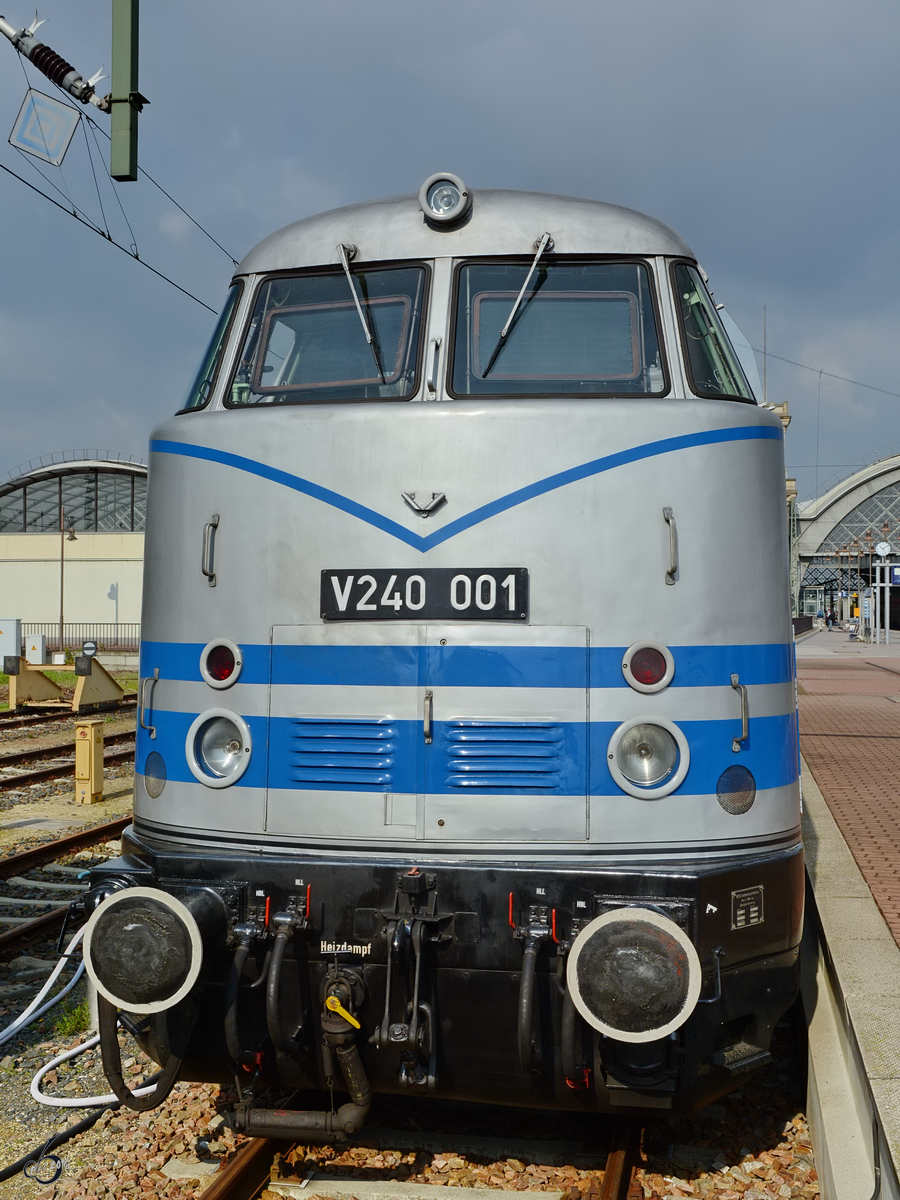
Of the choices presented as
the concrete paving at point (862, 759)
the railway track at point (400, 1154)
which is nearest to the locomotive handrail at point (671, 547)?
the railway track at point (400, 1154)

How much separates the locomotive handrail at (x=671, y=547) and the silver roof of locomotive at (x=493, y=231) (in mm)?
1224

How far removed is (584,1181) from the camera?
13.1ft

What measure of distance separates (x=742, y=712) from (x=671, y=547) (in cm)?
64

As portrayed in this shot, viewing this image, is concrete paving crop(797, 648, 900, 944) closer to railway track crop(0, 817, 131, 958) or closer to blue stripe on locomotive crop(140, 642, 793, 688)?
blue stripe on locomotive crop(140, 642, 793, 688)

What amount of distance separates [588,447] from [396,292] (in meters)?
1.11

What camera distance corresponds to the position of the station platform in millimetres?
3629

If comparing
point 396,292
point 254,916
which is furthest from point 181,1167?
point 396,292

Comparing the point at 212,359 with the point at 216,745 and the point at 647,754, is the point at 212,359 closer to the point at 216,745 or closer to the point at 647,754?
the point at 216,745

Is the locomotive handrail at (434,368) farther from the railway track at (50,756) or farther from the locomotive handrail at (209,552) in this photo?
the railway track at (50,756)

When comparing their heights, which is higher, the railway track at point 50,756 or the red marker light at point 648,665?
the red marker light at point 648,665

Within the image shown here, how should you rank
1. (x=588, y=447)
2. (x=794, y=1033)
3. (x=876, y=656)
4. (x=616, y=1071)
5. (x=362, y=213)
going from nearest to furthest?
(x=616, y=1071) → (x=588, y=447) → (x=362, y=213) → (x=794, y=1033) → (x=876, y=656)

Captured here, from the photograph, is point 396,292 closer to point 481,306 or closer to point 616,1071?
point 481,306

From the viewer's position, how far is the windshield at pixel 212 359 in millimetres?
4523

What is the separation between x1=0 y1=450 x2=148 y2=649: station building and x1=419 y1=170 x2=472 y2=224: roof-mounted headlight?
40.9 m
